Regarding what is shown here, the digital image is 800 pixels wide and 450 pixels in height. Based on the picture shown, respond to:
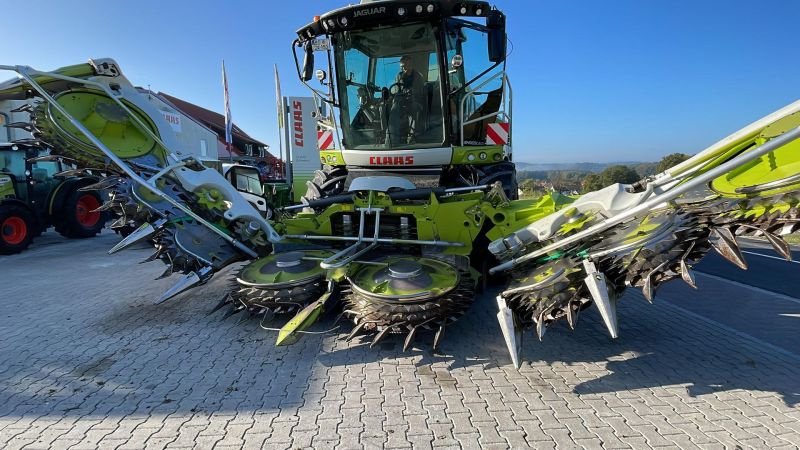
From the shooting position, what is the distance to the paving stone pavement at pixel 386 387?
7.65 feet

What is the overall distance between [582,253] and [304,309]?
6.84 feet

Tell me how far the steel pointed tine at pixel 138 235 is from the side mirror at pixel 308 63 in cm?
242

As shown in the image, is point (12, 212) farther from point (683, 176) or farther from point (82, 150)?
point (683, 176)

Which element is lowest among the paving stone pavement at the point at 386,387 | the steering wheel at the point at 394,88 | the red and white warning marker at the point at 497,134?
the paving stone pavement at the point at 386,387

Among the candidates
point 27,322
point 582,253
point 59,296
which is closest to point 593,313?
point 582,253

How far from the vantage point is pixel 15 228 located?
28.2 ft

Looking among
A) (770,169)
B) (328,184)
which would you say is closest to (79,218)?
(328,184)

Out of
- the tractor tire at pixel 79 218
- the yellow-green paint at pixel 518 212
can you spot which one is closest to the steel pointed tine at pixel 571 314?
the yellow-green paint at pixel 518 212

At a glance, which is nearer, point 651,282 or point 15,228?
point 651,282

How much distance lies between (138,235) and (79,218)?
319 inches

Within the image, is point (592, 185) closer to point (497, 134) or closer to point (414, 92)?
point (497, 134)

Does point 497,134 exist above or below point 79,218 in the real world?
above

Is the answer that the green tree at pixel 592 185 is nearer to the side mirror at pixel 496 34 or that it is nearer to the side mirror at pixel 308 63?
the side mirror at pixel 496 34

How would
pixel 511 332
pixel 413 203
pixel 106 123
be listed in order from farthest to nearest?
1. pixel 106 123
2. pixel 413 203
3. pixel 511 332
